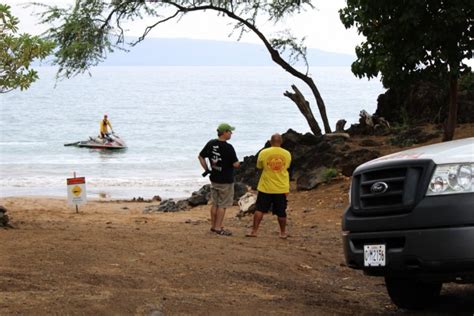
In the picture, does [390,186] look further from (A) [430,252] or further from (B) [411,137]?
(B) [411,137]

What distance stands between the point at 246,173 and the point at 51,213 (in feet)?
22.4

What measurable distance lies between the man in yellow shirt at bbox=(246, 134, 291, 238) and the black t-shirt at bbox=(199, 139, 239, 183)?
411 millimetres

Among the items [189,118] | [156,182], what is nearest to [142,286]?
[156,182]

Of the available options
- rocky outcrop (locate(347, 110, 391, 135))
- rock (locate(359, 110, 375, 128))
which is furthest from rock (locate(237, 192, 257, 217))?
rock (locate(359, 110, 375, 128))

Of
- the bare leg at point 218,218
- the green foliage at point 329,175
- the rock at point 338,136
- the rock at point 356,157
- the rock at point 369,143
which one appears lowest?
the bare leg at point 218,218

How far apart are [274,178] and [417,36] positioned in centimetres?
477

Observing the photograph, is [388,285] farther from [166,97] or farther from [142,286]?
[166,97]

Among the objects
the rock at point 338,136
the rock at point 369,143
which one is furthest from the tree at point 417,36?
the rock at point 338,136

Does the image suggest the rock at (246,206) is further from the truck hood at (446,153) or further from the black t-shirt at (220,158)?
the truck hood at (446,153)

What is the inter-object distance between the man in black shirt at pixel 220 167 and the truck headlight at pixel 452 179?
19.7 ft

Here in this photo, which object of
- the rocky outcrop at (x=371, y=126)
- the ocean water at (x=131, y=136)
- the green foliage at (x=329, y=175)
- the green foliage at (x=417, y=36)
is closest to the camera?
the green foliage at (x=417, y=36)

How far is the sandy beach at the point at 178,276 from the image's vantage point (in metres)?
8.18

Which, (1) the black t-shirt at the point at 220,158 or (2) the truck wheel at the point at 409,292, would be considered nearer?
(2) the truck wheel at the point at 409,292

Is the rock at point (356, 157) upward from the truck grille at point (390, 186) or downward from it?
upward
